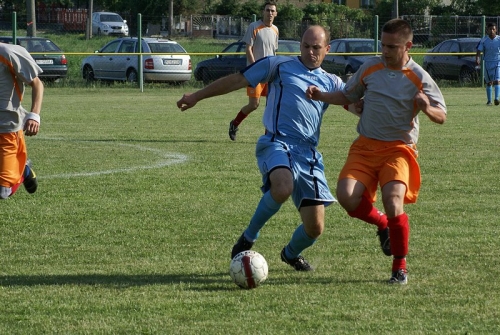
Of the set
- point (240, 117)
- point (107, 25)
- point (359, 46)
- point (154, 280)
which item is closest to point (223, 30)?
point (107, 25)

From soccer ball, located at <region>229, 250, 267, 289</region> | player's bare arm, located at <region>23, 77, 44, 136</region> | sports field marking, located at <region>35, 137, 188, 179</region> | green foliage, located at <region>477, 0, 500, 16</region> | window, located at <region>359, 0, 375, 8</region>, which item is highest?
window, located at <region>359, 0, 375, 8</region>

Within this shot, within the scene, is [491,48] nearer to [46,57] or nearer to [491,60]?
[491,60]

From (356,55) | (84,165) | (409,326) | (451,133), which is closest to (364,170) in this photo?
(409,326)

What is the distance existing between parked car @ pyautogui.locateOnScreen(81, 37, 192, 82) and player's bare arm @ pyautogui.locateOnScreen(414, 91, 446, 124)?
2075 cm

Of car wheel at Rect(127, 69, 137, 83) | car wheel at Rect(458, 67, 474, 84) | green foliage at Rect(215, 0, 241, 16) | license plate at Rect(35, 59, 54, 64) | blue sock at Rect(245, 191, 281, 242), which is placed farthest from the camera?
green foliage at Rect(215, 0, 241, 16)

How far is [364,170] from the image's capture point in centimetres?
592

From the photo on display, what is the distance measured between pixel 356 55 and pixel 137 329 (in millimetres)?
23309

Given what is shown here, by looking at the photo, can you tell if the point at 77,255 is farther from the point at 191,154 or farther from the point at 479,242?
the point at 191,154

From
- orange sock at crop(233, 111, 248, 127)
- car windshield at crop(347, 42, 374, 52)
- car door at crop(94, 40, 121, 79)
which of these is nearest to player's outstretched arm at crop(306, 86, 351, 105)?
orange sock at crop(233, 111, 248, 127)

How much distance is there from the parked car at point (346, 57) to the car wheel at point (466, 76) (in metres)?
2.65

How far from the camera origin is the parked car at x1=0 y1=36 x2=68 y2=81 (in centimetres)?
2673

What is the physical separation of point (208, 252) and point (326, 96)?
1.47m

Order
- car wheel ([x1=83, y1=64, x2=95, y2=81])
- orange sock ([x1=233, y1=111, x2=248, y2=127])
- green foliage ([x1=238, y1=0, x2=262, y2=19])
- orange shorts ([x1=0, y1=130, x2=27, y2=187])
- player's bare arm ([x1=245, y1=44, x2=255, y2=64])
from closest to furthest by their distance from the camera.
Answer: orange shorts ([x1=0, y1=130, x2=27, y2=187]), orange sock ([x1=233, y1=111, x2=248, y2=127]), player's bare arm ([x1=245, y1=44, x2=255, y2=64]), car wheel ([x1=83, y1=64, x2=95, y2=81]), green foliage ([x1=238, y1=0, x2=262, y2=19])

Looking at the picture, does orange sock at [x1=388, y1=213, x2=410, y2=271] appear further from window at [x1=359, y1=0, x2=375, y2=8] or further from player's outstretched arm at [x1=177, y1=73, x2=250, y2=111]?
window at [x1=359, y1=0, x2=375, y2=8]
